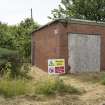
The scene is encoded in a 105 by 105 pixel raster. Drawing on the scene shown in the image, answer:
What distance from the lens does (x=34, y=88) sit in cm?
1450

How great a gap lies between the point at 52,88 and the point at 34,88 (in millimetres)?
798

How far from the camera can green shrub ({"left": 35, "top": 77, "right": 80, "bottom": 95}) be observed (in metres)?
14.1

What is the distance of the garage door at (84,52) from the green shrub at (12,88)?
8.20 meters

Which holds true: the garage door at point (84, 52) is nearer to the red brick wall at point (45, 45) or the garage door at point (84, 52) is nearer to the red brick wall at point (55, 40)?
the red brick wall at point (55, 40)

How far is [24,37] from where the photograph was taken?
109 ft

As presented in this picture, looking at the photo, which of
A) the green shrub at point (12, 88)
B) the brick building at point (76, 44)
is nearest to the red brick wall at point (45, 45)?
the brick building at point (76, 44)

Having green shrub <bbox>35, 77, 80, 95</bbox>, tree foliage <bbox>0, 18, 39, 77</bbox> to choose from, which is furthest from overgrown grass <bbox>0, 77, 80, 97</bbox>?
tree foliage <bbox>0, 18, 39, 77</bbox>

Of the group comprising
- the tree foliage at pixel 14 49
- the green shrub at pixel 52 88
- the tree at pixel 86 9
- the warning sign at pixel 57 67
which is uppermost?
the tree at pixel 86 9

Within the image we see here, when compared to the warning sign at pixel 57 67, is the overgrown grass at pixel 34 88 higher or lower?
lower

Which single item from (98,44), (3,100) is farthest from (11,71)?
(98,44)

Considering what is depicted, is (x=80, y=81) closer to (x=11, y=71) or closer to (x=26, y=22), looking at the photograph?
(x=11, y=71)

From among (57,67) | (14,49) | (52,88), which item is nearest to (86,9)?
(14,49)

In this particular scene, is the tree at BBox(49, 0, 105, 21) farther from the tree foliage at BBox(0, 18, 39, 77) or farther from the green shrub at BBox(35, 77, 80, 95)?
the green shrub at BBox(35, 77, 80, 95)

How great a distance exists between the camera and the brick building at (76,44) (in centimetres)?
2206
